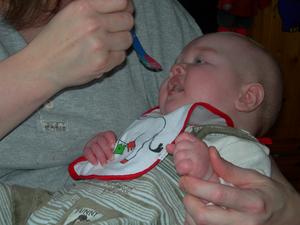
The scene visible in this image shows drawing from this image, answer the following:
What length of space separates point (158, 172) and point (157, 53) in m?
0.45

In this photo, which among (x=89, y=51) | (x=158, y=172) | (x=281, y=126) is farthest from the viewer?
(x=281, y=126)

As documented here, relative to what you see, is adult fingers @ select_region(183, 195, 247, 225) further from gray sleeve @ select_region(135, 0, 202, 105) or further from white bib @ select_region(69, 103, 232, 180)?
gray sleeve @ select_region(135, 0, 202, 105)

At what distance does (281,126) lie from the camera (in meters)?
3.94

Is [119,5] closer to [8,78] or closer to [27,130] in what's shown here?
[8,78]

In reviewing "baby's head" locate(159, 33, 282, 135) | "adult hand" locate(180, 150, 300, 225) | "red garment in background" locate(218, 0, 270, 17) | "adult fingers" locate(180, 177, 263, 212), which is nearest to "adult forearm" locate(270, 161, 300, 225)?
"adult hand" locate(180, 150, 300, 225)

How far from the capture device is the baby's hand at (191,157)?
2.83 ft

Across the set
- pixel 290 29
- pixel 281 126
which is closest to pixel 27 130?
pixel 290 29

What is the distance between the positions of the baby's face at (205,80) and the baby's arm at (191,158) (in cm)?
34

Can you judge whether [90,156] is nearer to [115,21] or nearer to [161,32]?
[115,21]

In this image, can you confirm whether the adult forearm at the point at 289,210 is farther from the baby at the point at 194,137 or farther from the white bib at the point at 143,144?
the white bib at the point at 143,144

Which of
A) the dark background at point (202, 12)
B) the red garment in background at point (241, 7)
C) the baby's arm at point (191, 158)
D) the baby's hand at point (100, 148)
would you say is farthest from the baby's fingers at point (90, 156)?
the red garment in background at point (241, 7)

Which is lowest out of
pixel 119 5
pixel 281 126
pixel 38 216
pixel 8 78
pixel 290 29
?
pixel 281 126

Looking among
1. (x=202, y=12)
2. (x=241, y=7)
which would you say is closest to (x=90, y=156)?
(x=202, y=12)

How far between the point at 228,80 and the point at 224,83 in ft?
0.05
